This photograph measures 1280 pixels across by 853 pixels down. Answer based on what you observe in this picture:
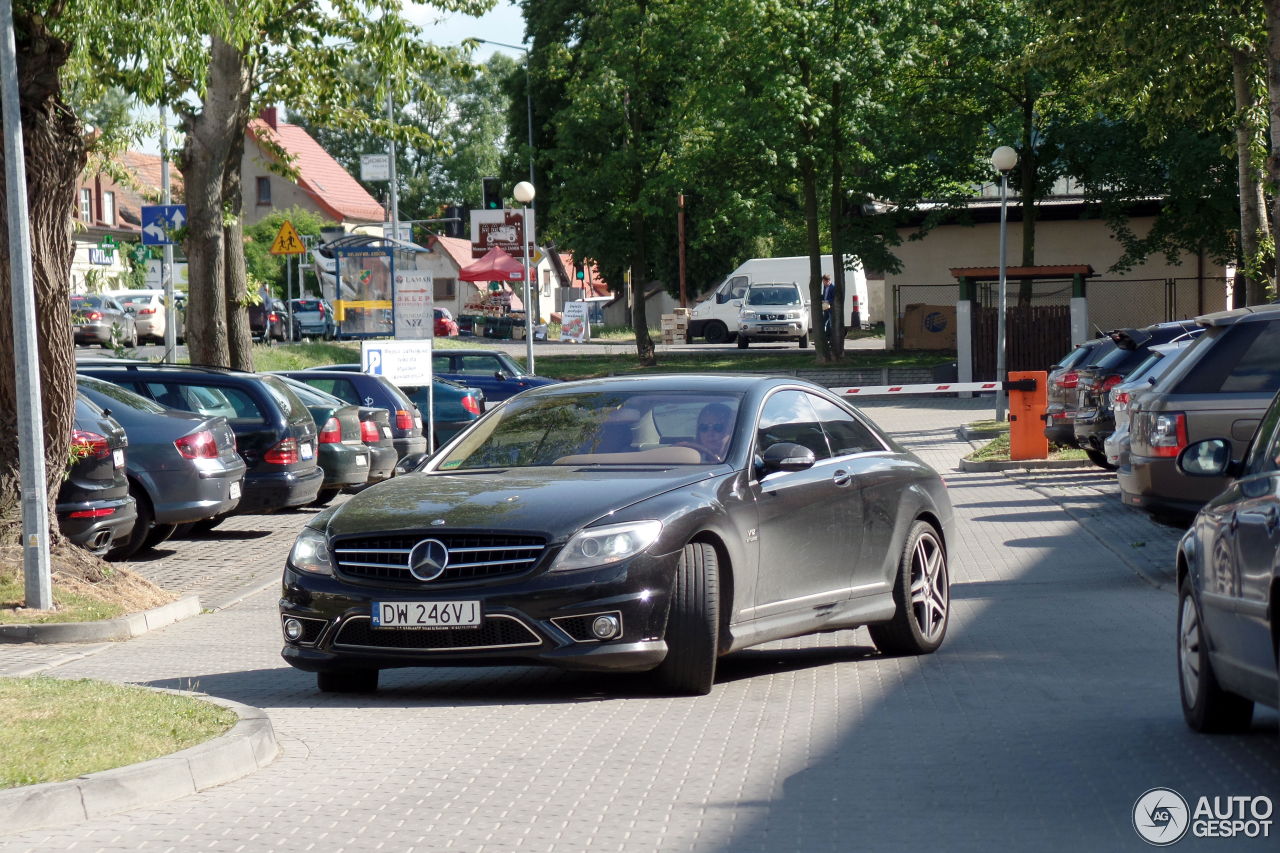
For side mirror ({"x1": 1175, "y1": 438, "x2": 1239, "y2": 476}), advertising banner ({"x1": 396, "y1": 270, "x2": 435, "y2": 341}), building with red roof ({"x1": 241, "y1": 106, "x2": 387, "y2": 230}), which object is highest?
building with red roof ({"x1": 241, "y1": 106, "x2": 387, "y2": 230})

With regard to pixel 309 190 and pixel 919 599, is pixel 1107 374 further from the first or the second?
pixel 309 190

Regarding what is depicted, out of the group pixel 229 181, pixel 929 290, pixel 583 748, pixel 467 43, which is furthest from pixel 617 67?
pixel 583 748

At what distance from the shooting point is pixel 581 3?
62281 millimetres

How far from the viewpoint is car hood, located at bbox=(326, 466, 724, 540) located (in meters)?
7.73

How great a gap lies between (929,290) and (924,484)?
4311 cm

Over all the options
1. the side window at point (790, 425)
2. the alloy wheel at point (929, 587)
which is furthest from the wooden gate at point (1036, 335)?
the side window at point (790, 425)

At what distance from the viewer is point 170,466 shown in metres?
15.1

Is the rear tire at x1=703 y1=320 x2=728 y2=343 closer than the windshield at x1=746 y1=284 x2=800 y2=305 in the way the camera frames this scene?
No

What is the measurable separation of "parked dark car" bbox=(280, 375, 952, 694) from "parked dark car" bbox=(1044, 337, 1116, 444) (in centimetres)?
1211

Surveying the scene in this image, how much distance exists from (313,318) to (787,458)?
5235 centimetres

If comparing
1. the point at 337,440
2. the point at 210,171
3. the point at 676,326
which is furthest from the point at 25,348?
the point at 676,326

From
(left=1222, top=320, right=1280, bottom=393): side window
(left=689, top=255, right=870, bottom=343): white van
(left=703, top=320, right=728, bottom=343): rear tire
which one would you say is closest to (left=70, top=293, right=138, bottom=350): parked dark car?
(left=689, top=255, right=870, bottom=343): white van

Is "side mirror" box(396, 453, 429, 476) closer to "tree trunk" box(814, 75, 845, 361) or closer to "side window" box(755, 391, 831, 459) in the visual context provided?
"side window" box(755, 391, 831, 459)

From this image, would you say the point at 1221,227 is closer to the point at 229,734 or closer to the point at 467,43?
the point at 467,43
